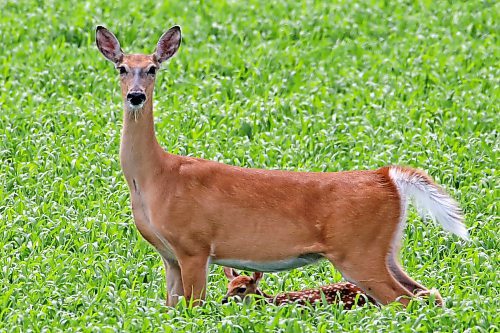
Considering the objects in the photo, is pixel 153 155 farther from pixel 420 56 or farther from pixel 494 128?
pixel 420 56

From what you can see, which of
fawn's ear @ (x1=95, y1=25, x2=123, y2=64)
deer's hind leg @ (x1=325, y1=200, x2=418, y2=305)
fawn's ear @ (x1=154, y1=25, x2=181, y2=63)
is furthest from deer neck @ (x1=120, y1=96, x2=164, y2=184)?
deer's hind leg @ (x1=325, y1=200, x2=418, y2=305)

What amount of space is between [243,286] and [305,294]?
1.36 ft

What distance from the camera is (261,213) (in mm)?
8562

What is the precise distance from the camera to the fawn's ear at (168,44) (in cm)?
909

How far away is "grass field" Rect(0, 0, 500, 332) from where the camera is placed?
851cm

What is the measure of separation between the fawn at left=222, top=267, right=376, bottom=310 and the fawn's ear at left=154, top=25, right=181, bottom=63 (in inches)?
59.2

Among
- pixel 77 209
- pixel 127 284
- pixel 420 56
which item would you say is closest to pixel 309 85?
pixel 420 56

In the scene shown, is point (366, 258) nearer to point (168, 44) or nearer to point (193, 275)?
point (193, 275)

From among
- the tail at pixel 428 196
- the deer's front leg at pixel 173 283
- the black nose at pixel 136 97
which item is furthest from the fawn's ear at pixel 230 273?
the black nose at pixel 136 97

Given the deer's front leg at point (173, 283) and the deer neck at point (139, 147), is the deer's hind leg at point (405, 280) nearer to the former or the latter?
the deer's front leg at point (173, 283)

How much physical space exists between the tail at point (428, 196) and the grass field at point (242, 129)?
1.53ft

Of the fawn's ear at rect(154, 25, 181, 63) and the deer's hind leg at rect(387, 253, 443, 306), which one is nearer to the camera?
the deer's hind leg at rect(387, 253, 443, 306)

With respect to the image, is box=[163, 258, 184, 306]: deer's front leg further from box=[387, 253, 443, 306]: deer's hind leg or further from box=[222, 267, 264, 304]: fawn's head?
box=[387, 253, 443, 306]: deer's hind leg

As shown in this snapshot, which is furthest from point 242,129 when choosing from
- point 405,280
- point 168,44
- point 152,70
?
point 405,280
